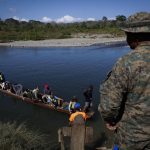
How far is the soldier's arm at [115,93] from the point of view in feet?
10.5

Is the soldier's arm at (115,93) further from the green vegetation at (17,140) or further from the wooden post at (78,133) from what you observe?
the green vegetation at (17,140)

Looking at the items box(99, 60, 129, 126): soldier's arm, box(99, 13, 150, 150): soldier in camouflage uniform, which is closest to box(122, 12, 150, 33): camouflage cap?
box(99, 13, 150, 150): soldier in camouflage uniform

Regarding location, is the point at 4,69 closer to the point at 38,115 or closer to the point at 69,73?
the point at 69,73

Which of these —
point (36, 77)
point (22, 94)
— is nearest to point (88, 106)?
point (22, 94)

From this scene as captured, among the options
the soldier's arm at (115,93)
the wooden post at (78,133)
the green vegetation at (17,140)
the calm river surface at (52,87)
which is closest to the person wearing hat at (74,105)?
the calm river surface at (52,87)

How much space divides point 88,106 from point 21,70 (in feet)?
67.1

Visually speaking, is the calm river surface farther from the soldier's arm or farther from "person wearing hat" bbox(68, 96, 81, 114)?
the soldier's arm

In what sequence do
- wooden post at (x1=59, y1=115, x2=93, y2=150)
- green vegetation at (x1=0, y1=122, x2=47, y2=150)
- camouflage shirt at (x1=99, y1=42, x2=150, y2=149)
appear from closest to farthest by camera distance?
camouflage shirt at (x1=99, y1=42, x2=150, y2=149) → wooden post at (x1=59, y1=115, x2=93, y2=150) → green vegetation at (x1=0, y1=122, x2=47, y2=150)

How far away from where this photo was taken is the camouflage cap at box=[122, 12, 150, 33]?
3.21 metres

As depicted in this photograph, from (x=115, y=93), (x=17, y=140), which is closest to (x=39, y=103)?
(x=17, y=140)

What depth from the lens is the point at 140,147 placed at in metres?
3.32

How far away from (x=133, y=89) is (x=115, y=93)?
0.64 feet

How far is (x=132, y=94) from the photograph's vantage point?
3.26 meters

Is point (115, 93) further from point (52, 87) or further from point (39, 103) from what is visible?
point (52, 87)
